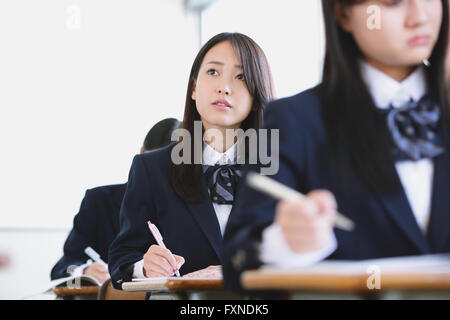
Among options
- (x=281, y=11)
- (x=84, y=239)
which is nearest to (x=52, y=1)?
(x=281, y=11)

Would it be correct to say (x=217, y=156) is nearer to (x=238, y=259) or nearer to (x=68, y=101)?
(x=238, y=259)

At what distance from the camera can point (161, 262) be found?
1863 millimetres

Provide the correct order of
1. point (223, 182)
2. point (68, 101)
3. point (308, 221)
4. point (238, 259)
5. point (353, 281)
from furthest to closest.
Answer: point (68, 101) < point (223, 182) < point (238, 259) < point (308, 221) < point (353, 281)

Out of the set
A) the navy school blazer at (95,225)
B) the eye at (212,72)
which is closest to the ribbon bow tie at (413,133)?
the eye at (212,72)

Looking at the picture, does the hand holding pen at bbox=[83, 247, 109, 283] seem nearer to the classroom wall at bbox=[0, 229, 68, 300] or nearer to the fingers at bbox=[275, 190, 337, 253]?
the fingers at bbox=[275, 190, 337, 253]

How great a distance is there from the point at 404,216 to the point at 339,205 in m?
0.12

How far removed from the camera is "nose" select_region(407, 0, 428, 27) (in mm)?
1129

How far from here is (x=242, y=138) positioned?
2.28 m

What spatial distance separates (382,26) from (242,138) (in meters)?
1.16

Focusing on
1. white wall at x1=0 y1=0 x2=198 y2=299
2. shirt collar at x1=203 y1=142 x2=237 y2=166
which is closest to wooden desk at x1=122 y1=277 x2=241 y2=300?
shirt collar at x1=203 y1=142 x2=237 y2=166

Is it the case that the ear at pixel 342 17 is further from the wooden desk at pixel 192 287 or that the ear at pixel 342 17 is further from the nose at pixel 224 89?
the nose at pixel 224 89

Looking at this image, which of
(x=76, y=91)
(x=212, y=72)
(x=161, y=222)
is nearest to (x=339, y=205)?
(x=161, y=222)

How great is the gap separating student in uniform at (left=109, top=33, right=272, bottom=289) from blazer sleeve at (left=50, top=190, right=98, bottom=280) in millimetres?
1432

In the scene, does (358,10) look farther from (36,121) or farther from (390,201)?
(36,121)
